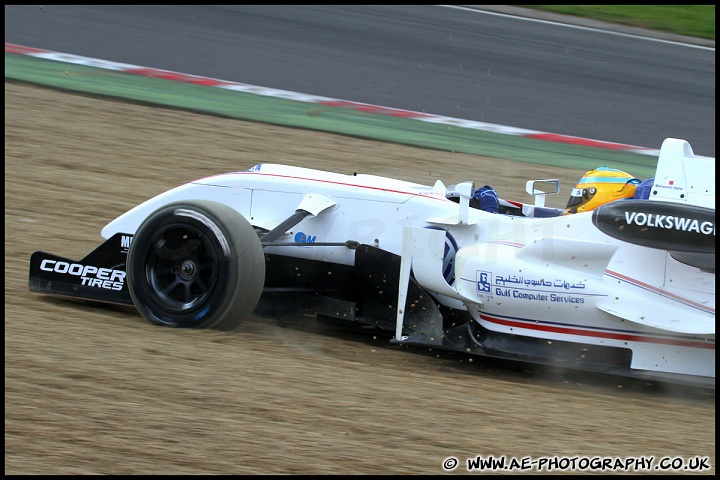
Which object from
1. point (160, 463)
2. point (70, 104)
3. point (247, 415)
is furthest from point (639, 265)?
point (70, 104)

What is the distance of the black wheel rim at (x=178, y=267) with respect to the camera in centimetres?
541

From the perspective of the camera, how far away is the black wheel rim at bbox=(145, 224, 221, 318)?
17.8 feet

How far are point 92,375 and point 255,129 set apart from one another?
21.6ft

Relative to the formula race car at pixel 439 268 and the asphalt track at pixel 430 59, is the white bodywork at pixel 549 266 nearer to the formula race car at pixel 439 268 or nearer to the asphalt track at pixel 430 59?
the formula race car at pixel 439 268

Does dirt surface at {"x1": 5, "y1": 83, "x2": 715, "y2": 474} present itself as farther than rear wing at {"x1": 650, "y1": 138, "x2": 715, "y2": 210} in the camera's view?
No

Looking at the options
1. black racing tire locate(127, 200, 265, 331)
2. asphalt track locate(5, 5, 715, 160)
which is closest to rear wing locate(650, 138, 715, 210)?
black racing tire locate(127, 200, 265, 331)

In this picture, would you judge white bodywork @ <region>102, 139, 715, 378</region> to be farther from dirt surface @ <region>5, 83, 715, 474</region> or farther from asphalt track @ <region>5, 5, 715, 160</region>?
asphalt track @ <region>5, 5, 715, 160</region>

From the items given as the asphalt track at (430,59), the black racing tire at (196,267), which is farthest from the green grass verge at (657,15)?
the black racing tire at (196,267)

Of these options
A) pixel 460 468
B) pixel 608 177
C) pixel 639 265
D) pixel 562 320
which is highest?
pixel 608 177

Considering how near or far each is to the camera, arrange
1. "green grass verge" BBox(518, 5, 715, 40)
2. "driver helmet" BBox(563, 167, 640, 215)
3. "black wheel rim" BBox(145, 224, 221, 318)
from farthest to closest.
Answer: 1. "green grass verge" BBox(518, 5, 715, 40)
2. "driver helmet" BBox(563, 167, 640, 215)
3. "black wheel rim" BBox(145, 224, 221, 318)

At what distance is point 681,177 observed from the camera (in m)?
5.23

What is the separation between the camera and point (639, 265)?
17.1 ft

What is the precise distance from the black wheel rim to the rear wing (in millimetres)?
2516

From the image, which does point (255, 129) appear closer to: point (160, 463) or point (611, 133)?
point (611, 133)
